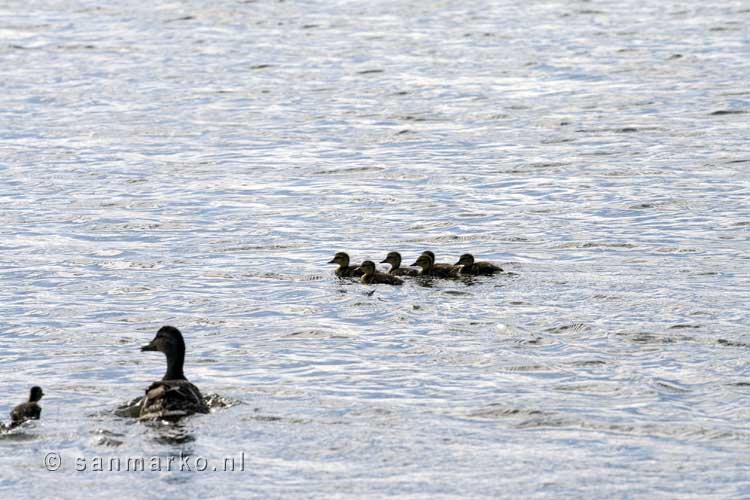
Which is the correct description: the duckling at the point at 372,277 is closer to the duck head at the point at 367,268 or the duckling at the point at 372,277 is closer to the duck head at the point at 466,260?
the duck head at the point at 367,268

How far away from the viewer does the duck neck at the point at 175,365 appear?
460 inches

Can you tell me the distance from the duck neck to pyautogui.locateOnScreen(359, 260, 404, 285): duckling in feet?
11.8

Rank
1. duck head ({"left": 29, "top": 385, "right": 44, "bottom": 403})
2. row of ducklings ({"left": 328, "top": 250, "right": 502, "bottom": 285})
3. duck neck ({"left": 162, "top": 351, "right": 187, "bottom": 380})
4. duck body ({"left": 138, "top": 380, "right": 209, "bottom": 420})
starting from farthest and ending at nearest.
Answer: row of ducklings ({"left": 328, "top": 250, "right": 502, "bottom": 285}) → duck neck ({"left": 162, "top": 351, "right": 187, "bottom": 380}) → duck head ({"left": 29, "top": 385, "right": 44, "bottom": 403}) → duck body ({"left": 138, "top": 380, "right": 209, "bottom": 420})

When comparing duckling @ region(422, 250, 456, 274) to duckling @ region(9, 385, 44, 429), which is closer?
duckling @ region(9, 385, 44, 429)

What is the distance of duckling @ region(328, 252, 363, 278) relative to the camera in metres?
15.3

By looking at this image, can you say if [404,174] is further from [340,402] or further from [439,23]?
[439,23]

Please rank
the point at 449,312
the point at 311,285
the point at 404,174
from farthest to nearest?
the point at 404,174 < the point at 311,285 < the point at 449,312

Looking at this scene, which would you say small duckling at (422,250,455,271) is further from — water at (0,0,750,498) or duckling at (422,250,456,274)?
water at (0,0,750,498)

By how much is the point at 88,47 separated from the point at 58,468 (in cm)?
2273

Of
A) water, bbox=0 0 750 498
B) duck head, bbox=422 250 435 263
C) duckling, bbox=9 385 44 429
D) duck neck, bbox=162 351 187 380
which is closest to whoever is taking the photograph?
water, bbox=0 0 750 498

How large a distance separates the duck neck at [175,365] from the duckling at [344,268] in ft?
12.3

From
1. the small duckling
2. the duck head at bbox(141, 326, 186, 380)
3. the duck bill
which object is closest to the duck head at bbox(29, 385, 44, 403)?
the duck head at bbox(141, 326, 186, 380)

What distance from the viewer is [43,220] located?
722 inches

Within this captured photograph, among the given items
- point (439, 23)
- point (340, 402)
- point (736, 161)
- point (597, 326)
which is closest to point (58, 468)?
point (340, 402)
